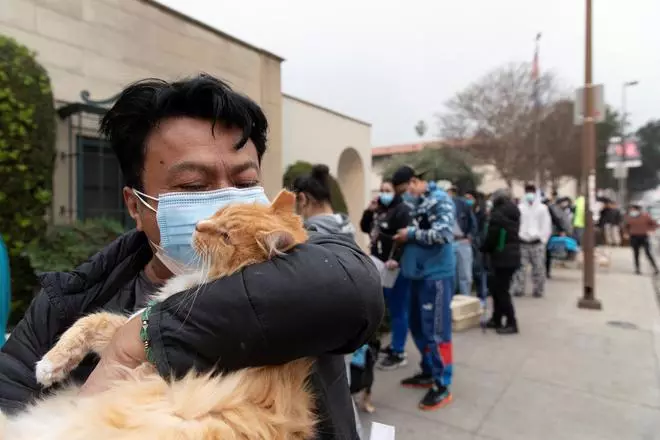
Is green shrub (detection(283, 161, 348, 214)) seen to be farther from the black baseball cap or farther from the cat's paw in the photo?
the cat's paw

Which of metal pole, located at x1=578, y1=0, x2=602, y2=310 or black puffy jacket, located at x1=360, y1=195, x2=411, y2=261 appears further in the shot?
metal pole, located at x1=578, y1=0, x2=602, y2=310

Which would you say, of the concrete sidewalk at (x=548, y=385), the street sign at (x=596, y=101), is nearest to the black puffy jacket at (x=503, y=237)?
the concrete sidewalk at (x=548, y=385)

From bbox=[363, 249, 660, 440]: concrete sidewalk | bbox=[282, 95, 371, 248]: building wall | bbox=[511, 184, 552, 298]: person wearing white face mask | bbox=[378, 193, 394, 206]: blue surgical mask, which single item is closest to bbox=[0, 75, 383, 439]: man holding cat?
bbox=[363, 249, 660, 440]: concrete sidewalk

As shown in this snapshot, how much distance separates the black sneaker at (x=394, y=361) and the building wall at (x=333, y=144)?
5.13 m

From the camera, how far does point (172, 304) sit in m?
1.05

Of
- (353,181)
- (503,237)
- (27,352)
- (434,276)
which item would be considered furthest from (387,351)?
→ (353,181)

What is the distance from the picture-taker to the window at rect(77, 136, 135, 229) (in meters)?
5.57

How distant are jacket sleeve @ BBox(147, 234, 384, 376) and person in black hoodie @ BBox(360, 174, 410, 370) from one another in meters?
3.99

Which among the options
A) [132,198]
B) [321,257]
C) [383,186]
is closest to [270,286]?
[321,257]

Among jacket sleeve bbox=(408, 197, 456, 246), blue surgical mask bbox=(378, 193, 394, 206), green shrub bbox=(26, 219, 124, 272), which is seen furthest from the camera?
blue surgical mask bbox=(378, 193, 394, 206)

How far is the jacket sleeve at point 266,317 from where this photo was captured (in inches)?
37.8

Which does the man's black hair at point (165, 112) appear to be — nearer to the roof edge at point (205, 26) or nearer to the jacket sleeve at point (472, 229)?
the roof edge at point (205, 26)

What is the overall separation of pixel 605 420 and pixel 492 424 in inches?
45.0

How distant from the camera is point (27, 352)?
4.53 feet
